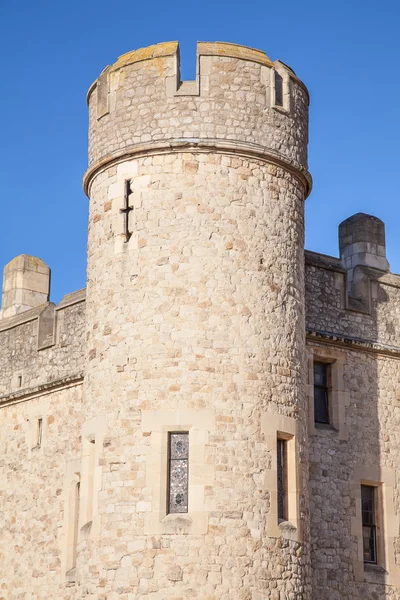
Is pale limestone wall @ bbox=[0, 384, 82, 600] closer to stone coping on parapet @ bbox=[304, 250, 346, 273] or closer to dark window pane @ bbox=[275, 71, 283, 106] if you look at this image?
stone coping on parapet @ bbox=[304, 250, 346, 273]

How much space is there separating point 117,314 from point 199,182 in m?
2.05

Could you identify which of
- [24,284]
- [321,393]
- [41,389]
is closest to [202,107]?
[321,393]

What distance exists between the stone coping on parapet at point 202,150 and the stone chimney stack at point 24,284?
6244 mm

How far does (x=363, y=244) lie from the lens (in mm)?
18844

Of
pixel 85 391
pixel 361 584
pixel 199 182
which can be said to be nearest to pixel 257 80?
pixel 199 182

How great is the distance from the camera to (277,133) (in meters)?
15.2

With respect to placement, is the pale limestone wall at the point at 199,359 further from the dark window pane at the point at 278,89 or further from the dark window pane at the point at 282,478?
the dark window pane at the point at 278,89

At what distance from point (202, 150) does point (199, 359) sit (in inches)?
112

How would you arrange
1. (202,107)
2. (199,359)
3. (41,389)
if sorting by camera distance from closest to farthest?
1. (199,359)
2. (202,107)
3. (41,389)

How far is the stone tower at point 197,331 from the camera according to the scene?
1350 centimetres

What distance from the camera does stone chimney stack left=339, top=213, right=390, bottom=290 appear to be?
18828 mm

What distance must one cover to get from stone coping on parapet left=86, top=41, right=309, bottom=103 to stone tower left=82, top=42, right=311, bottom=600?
0.03m

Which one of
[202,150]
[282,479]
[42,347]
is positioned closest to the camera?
[282,479]

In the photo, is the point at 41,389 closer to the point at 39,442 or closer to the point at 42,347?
the point at 42,347
